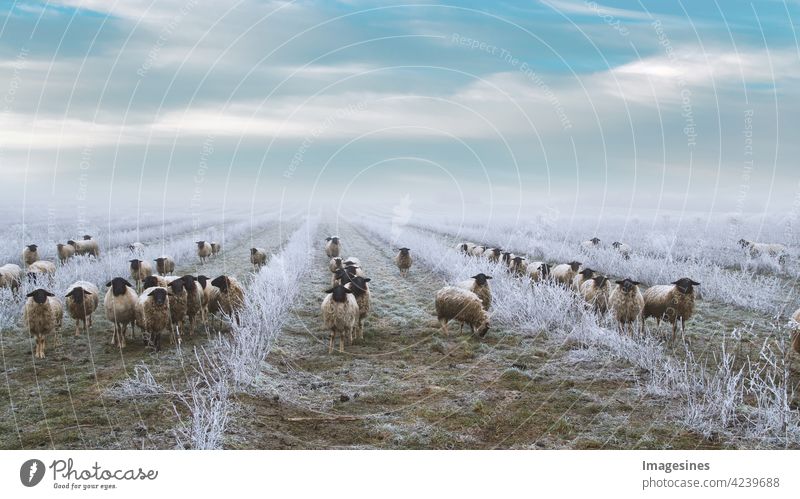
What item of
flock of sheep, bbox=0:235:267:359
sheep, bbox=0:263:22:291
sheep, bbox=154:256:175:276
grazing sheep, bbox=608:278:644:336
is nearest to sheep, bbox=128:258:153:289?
sheep, bbox=154:256:175:276

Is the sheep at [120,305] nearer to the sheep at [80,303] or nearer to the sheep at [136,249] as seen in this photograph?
the sheep at [80,303]

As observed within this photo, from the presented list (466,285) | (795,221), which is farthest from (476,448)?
(795,221)

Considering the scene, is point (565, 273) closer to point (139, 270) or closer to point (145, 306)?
point (145, 306)

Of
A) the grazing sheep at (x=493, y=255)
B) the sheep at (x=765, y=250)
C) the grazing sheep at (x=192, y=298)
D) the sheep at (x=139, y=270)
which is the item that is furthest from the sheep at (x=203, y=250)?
the sheep at (x=765, y=250)

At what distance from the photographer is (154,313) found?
412 inches

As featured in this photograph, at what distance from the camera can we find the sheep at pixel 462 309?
38.6 feet

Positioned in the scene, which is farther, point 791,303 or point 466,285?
point 791,303

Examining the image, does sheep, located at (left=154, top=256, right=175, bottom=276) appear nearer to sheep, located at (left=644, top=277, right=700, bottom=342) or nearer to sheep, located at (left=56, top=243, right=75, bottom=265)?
sheep, located at (left=56, top=243, right=75, bottom=265)

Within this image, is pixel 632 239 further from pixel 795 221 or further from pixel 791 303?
pixel 791 303

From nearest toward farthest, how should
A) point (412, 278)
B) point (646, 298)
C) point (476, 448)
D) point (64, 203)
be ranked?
point (476, 448)
point (646, 298)
point (412, 278)
point (64, 203)

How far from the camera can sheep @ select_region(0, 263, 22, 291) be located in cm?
1547

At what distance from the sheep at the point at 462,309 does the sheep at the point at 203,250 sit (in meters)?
16.4

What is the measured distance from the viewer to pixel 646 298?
1208cm

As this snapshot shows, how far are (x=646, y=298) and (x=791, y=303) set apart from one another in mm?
5905
